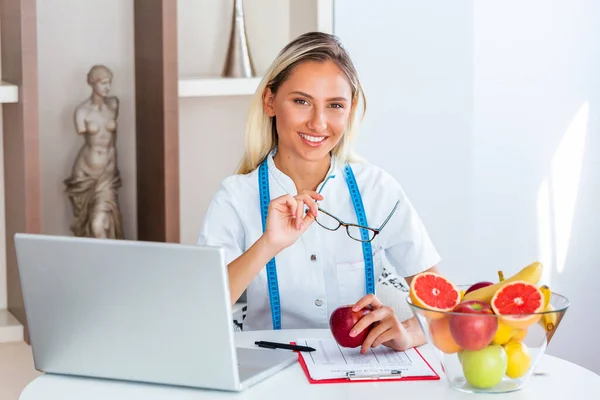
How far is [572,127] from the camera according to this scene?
3043 mm

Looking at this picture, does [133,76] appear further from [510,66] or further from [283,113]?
[510,66]

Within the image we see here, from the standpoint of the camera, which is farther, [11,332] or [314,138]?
[11,332]

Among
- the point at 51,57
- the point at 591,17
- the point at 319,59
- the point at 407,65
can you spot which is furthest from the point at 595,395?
the point at 51,57

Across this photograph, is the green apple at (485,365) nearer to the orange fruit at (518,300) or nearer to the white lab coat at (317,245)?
the orange fruit at (518,300)

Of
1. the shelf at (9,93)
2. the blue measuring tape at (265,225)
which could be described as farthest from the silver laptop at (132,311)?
the shelf at (9,93)

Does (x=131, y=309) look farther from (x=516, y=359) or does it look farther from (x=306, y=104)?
(x=306, y=104)

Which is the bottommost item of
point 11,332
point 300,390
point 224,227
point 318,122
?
point 11,332

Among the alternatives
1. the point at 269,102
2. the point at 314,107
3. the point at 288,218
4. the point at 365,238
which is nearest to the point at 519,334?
the point at 288,218

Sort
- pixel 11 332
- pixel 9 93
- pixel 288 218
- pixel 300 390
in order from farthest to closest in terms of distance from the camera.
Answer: pixel 11 332 < pixel 9 93 < pixel 288 218 < pixel 300 390

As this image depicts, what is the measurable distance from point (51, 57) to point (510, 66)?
1399 mm

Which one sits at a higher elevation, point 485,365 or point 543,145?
point 543,145

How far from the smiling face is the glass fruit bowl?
2.47 feet

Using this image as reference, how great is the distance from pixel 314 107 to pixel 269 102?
153 mm

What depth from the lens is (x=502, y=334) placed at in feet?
4.79
